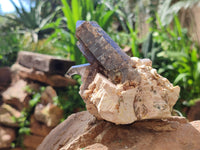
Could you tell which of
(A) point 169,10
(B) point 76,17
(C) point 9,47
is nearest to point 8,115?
(C) point 9,47

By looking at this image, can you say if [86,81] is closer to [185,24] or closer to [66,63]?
[66,63]

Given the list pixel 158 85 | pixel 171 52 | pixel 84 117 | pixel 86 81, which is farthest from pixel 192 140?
pixel 171 52

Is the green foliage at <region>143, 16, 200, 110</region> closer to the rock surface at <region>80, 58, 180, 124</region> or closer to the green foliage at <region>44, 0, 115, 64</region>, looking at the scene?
the green foliage at <region>44, 0, 115, 64</region>

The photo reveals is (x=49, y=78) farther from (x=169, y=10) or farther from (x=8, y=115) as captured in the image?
(x=169, y=10)

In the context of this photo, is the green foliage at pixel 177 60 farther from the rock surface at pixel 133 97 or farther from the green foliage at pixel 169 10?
the rock surface at pixel 133 97

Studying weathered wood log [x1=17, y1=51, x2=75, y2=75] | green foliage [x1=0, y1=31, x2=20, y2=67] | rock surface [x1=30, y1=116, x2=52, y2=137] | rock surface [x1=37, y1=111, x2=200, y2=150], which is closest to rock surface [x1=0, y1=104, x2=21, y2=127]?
rock surface [x1=30, y1=116, x2=52, y2=137]

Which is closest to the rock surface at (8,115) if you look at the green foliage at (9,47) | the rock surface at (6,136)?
the rock surface at (6,136)
